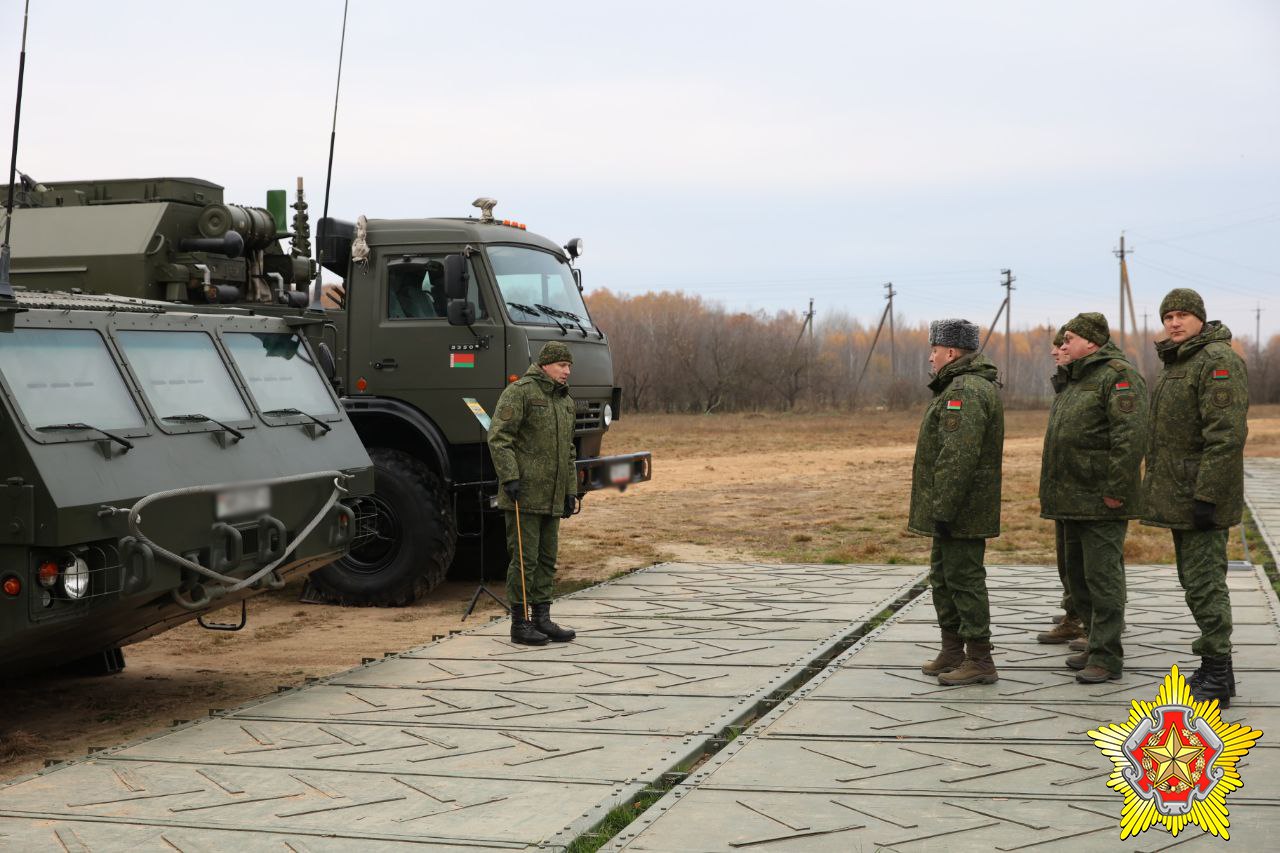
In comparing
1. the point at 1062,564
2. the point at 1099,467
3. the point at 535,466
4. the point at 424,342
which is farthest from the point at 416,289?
the point at 1099,467

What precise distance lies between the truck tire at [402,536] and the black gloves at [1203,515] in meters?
5.81

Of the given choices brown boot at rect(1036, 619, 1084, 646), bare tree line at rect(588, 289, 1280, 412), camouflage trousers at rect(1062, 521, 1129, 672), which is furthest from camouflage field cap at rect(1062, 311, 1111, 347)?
bare tree line at rect(588, 289, 1280, 412)

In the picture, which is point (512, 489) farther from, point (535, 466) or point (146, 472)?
point (146, 472)

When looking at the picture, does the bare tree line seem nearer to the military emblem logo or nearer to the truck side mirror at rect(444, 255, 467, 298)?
the truck side mirror at rect(444, 255, 467, 298)

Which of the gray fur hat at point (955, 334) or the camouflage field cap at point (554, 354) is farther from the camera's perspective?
the camouflage field cap at point (554, 354)

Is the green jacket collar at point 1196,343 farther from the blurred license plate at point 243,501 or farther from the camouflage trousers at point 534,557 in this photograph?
the blurred license plate at point 243,501

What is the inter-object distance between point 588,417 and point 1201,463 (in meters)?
5.74

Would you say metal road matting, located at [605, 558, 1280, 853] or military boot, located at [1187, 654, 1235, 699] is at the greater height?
military boot, located at [1187, 654, 1235, 699]

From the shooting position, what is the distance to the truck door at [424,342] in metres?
10.7

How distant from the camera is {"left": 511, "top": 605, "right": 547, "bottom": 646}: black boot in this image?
27.5ft

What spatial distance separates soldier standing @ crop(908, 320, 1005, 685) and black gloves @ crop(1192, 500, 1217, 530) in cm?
91

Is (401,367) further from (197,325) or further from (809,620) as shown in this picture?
(809,620)

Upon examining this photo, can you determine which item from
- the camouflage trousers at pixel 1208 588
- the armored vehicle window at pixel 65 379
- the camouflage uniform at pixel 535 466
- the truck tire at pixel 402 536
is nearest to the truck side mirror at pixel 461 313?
the truck tire at pixel 402 536

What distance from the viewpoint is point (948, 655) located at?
23.7 feet
